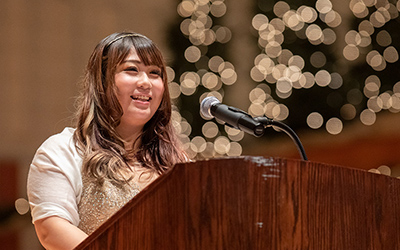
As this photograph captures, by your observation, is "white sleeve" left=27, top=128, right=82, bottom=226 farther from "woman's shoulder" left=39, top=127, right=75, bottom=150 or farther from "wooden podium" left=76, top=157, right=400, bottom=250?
"wooden podium" left=76, top=157, right=400, bottom=250

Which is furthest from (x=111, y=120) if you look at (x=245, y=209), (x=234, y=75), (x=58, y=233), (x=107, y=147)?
(x=234, y=75)

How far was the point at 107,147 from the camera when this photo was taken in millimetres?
1377

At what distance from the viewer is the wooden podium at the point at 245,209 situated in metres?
0.69

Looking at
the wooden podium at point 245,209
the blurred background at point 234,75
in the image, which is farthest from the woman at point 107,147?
the blurred background at point 234,75

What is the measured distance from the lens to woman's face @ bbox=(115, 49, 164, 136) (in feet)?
4.53

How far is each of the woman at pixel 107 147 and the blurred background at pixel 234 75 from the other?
1.73 meters

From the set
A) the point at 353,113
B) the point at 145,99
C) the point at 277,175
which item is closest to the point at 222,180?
the point at 277,175

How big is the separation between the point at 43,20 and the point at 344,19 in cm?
192

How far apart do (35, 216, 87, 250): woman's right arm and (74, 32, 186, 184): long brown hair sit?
193 mm

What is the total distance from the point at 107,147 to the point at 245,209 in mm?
756

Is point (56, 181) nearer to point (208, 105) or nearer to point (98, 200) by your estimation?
point (98, 200)

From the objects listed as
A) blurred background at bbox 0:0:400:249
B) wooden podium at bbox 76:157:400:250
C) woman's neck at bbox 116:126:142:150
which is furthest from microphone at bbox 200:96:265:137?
blurred background at bbox 0:0:400:249

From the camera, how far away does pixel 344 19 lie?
132 inches

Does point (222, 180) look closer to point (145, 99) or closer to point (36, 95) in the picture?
point (145, 99)
